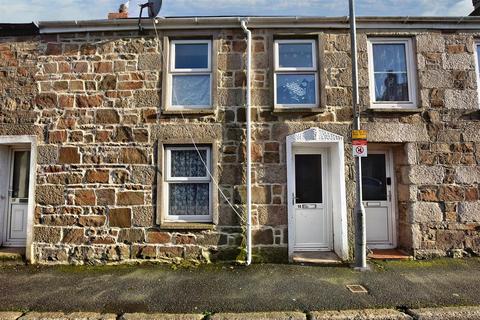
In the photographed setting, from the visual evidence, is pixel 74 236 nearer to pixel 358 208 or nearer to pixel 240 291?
pixel 240 291

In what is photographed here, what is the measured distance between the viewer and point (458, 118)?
19.7 ft

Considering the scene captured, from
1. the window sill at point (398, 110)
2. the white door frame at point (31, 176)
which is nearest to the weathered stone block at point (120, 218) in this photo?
the white door frame at point (31, 176)

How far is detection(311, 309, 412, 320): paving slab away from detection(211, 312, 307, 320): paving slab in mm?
197

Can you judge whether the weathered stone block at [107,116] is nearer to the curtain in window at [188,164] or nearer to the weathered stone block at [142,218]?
the curtain in window at [188,164]

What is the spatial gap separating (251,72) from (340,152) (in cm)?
244

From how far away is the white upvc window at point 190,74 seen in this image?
6180 mm

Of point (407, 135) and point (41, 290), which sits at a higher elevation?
point (407, 135)

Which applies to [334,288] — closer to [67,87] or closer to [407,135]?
[407,135]

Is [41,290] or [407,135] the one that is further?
[407,135]

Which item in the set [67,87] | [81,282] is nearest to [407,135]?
[81,282]

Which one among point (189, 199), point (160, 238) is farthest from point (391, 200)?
point (160, 238)

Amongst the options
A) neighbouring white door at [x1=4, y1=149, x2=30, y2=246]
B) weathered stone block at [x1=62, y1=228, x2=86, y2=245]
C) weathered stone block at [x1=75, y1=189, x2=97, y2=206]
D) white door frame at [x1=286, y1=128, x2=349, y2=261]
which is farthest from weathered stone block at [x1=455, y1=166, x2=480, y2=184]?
neighbouring white door at [x1=4, y1=149, x2=30, y2=246]

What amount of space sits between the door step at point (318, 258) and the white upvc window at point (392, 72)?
10.7 feet

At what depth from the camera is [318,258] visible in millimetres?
5785
